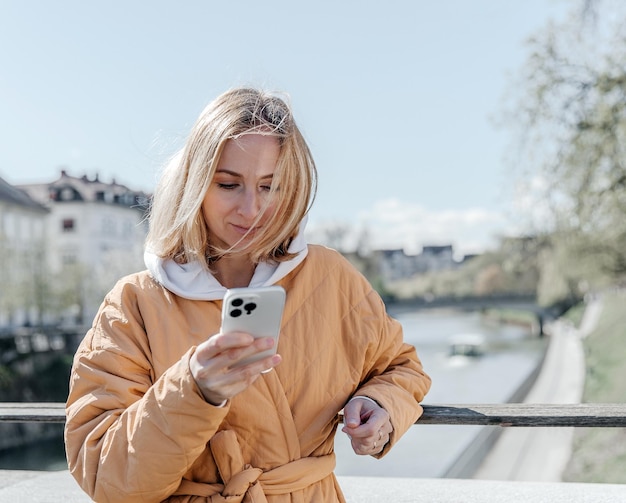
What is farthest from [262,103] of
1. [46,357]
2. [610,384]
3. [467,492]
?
[46,357]

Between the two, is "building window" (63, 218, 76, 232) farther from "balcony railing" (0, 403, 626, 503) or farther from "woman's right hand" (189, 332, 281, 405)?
"woman's right hand" (189, 332, 281, 405)

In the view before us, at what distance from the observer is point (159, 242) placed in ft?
4.90

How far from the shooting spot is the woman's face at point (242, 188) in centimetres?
137

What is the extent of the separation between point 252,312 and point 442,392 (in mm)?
23842

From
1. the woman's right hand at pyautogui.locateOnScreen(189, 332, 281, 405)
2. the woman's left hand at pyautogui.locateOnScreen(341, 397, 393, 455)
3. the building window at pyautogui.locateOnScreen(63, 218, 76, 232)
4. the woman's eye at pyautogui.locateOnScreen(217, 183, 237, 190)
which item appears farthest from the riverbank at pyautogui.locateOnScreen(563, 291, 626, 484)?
the building window at pyautogui.locateOnScreen(63, 218, 76, 232)

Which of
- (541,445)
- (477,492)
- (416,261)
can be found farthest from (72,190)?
(416,261)

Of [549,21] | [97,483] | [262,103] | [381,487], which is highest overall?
[549,21]

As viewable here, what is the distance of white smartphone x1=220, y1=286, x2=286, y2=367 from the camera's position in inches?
40.5

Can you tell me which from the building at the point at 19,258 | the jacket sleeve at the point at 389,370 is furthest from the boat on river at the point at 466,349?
the jacket sleeve at the point at 389,370

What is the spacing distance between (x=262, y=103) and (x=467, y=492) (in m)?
1.71

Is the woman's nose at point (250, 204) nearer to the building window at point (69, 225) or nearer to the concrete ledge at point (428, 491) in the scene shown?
the concrete ledge at point (428, 491)

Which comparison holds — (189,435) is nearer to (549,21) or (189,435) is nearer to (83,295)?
(549,21)

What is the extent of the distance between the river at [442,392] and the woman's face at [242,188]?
1026cm

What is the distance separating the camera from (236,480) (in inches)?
53.2
